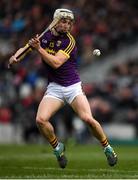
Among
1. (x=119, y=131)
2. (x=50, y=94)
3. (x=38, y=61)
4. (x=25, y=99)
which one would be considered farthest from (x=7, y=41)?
(x=50, y=94)

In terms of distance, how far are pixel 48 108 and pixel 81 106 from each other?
1.58ft

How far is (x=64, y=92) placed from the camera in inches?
513

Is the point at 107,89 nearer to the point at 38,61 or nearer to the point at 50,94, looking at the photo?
the point at 38,61

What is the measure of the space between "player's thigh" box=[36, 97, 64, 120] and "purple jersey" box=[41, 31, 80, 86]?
0.94 feet

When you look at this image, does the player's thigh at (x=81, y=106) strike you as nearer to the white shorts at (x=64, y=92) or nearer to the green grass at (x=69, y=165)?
the white shorts at (x=64, y=92)

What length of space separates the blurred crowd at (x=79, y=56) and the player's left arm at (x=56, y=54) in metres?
11.3

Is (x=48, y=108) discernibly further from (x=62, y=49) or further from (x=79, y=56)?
(x=79, y=56)

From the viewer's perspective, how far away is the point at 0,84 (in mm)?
25625

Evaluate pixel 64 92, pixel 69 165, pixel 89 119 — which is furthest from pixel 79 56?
pixel 89 119

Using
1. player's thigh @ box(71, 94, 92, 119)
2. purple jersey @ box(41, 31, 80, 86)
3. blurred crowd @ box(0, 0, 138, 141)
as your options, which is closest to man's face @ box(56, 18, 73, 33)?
purple jersey @ box(41, 31, 80, 86)

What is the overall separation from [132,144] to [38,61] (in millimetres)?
4820

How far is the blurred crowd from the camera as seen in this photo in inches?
966

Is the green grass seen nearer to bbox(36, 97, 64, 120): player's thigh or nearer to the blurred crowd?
bbox(36, 97, 64, 120): player's thigh

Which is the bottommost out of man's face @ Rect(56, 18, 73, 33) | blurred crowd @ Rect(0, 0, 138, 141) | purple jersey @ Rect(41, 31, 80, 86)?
blurred crowd @ Rect(0, 0, 138, 141)
